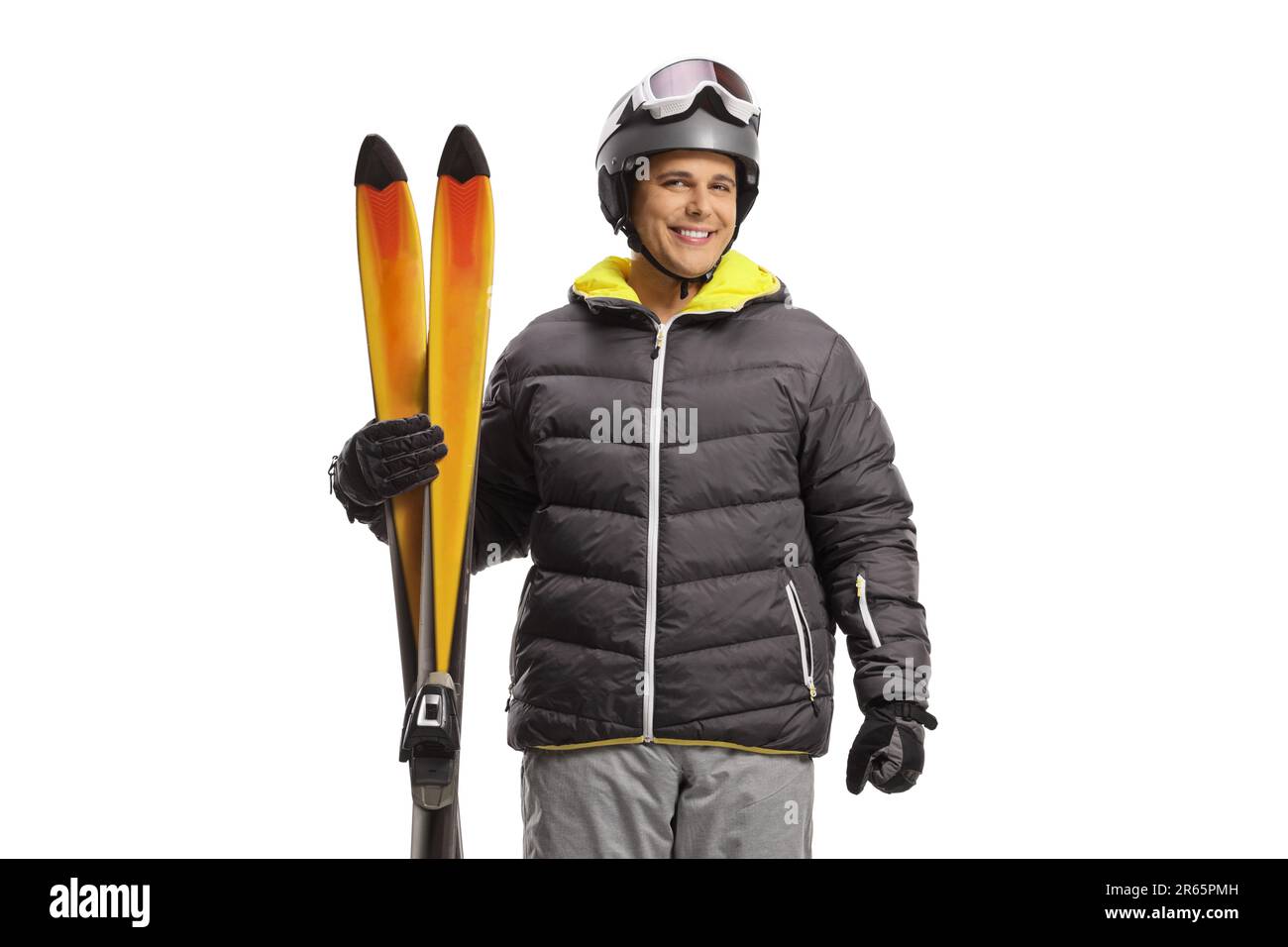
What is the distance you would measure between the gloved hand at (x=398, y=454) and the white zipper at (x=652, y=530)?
0.40 meters

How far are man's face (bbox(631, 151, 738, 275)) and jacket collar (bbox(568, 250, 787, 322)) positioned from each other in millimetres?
50

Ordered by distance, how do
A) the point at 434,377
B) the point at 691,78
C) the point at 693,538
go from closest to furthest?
the point at 693,538, the point at 434,377, the point at 691,78

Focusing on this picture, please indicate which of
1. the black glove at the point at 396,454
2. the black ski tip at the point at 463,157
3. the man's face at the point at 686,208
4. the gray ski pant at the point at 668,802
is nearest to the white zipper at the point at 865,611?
the gray ski pant at the point at 668,802

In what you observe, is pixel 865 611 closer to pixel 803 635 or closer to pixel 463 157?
pixel 803 635

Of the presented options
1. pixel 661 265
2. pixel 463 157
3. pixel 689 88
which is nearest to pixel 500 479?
pixel 661 265

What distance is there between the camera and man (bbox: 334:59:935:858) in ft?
8.79

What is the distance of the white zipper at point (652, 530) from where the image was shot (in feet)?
8.71

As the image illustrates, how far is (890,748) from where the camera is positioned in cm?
274

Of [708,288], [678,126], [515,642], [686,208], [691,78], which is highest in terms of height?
[691,78]

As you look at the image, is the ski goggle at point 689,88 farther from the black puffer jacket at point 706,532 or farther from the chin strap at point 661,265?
the black puffer jacket at point 706,532

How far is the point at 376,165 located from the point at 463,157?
0.18m

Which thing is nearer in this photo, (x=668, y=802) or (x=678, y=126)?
(x=668, y=802)

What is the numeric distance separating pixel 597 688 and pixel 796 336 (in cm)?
81
